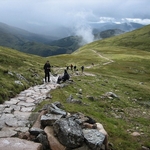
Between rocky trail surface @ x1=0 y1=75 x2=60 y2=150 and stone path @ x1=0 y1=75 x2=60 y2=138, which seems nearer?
rocky trail surface @ x1=0 y1=75 x2=60 y2=150

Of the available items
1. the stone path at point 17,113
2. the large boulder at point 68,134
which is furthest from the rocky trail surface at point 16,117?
the large boulder at point 68,134

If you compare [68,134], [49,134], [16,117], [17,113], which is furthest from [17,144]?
[17,113]

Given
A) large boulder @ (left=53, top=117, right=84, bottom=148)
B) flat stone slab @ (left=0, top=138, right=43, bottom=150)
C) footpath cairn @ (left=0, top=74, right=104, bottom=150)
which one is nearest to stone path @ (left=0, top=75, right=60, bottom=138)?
footpath cairn @ (left=0, top=74, right=104, bottom=150)

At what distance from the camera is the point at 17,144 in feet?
36.3

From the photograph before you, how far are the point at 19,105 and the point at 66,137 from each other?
8.21m

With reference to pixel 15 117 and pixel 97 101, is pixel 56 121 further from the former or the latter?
pixel 97 101

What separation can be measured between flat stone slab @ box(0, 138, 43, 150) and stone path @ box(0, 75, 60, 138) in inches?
29.9

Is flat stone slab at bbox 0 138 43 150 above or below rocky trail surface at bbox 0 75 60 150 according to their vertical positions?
below

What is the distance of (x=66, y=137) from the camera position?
11500 millimetres

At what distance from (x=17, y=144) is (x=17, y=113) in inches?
215

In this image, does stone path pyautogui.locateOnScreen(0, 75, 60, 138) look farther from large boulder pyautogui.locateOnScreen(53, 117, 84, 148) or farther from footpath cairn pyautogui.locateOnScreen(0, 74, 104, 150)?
large boulder pyautogui.locateOnScreen(53, 117, 84, 148)

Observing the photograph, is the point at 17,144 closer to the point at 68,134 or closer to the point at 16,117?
the point at 68,134

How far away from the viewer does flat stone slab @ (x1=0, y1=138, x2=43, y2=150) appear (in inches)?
423

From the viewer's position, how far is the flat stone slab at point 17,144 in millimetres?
10742
